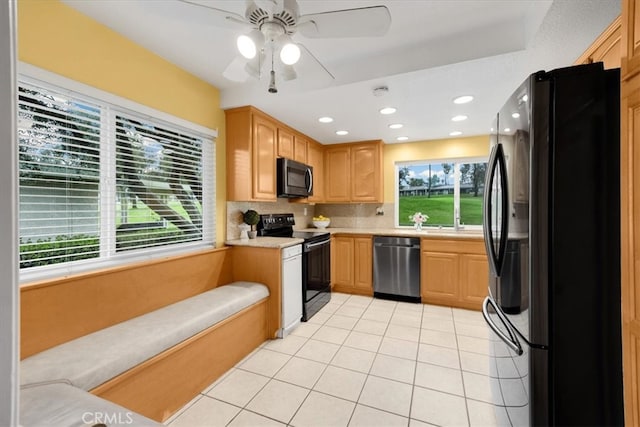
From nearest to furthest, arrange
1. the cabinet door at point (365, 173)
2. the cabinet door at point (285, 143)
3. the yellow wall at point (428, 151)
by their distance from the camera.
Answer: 1. the cabinet door at point (285, 143)
2. the yellow wall at point (428, 151)
3. the cabinet door at point (365, 173)

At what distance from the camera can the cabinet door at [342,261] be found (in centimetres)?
402

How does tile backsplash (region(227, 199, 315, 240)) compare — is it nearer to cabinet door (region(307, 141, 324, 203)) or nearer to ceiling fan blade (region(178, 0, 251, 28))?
cabinet door (region(307, 141, 324, 203))

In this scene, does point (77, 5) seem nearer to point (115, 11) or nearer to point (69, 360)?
point (115, 11)

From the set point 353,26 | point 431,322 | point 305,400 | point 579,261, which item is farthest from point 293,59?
point 431,322

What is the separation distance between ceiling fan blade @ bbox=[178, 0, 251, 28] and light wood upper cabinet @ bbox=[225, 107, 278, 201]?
4.76ft

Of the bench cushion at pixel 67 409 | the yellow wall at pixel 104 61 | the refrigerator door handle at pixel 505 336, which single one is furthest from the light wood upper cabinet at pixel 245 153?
the refrigerator door handle at pixel 505 336

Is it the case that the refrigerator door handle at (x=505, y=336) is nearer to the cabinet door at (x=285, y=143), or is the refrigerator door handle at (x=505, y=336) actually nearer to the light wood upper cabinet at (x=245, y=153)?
the light wood upper cabinet at (x=245, y=153)

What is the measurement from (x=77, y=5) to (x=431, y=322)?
12.8 feet

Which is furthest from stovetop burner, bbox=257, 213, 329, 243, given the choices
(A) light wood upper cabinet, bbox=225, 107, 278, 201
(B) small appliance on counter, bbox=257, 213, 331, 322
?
(A) light wood upper cabinet, bbox=225, 107, 278, 201

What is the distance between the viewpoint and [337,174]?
15.0ft

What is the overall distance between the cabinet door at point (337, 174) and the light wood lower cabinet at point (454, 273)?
1.53m

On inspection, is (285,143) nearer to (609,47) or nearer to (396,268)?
(396,268)

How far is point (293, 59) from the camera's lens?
1.46 metres

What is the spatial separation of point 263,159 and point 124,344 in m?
2.07
